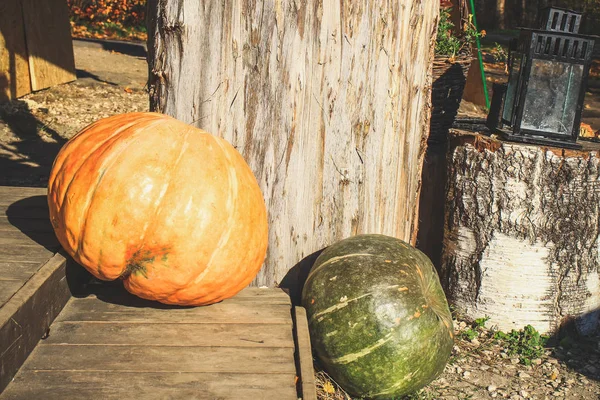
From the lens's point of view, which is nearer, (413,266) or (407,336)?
(407,336)

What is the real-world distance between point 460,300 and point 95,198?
7.70 ft

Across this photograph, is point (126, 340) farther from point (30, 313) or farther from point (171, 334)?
point (30, 313)

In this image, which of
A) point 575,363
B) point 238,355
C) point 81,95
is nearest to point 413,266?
point 238,355

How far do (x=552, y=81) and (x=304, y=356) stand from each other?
2294 millimetres

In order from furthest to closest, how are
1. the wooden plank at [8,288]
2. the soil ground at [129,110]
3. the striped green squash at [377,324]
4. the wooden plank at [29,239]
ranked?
1. the soil ground at [129,110]
2. the wooden plank at [29,239]
3. the striped green squash at [377,324]
4. the wooden plank at [8,288]

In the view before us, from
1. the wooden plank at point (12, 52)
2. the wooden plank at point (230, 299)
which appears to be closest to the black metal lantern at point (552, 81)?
the wooden plank at point (230, 299)

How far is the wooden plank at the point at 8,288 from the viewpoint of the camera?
2509mm

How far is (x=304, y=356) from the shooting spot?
2.73 metres

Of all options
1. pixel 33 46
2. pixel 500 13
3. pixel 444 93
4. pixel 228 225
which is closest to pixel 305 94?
pixel 228 225

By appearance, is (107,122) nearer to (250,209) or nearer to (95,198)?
(95,198)

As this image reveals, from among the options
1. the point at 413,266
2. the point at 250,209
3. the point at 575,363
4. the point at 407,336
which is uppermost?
the point at 250,209

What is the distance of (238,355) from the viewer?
106 inches

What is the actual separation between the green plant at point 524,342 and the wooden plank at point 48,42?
6.85 metres

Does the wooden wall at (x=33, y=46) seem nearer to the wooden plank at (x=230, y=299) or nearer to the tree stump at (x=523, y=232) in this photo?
the wooden plank at (x=230, y=299)
